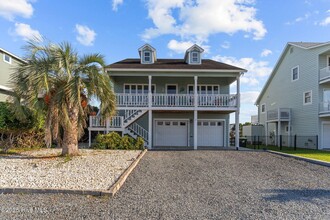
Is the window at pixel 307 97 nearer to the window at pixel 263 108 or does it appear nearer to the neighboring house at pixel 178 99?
the neighboring house at pixel 178 99

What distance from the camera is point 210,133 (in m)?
18.6

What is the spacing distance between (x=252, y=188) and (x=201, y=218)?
2.57 metres

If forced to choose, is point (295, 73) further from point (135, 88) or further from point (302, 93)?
point (135, 88)

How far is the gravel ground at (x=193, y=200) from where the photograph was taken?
4.29m

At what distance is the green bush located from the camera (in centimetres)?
1453

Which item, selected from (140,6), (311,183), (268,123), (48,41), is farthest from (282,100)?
(48,41)

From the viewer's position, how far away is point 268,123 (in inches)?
1007

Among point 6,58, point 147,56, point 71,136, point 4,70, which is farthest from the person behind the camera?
point 147,56

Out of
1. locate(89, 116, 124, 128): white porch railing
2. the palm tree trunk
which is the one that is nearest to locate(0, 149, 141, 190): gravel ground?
the palm tree trunk

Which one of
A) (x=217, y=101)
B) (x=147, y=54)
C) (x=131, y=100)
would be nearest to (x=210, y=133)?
(x=217, y=101)

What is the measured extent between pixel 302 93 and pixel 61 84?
1934cm

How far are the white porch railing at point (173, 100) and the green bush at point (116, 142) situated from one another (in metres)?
2.98

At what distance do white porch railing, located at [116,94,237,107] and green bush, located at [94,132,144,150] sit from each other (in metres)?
2.14

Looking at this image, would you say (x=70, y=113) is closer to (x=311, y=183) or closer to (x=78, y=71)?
(x=78, y=71)
